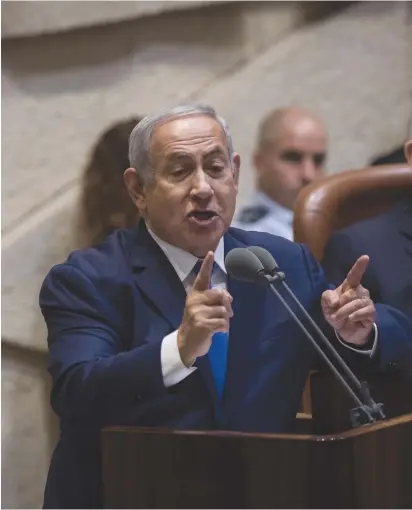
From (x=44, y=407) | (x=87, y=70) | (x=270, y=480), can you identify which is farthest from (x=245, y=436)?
(x=87, y=70)

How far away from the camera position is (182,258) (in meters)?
1.12

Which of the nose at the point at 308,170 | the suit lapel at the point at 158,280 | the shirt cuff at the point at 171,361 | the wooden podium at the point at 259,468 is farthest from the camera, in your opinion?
the nose at the point at 308,170

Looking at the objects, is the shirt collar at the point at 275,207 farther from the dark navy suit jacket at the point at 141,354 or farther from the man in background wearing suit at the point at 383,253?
the dark navy suit jacket at the point at 141,354

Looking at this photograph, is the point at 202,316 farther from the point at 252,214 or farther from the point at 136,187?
the point at 252,214

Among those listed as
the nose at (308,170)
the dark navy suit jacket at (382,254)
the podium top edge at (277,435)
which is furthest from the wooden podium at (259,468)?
the nose at (308,170)

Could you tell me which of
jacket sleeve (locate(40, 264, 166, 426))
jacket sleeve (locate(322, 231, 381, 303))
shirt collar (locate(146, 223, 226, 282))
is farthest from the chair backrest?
jacket sleeve (locate(40, 264, 166, 426))

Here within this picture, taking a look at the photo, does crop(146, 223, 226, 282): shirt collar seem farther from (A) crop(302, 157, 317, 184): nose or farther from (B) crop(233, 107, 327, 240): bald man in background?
(A) crop(302, 157, 317, 184): nose

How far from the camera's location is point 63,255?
187cm

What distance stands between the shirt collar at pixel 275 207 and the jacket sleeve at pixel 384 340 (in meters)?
0.51

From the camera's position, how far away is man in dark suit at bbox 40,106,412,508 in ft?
3.44

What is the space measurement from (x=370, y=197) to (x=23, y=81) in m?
0.78

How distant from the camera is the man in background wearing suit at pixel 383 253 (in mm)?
1353

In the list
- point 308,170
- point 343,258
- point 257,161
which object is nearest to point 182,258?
point 343,258

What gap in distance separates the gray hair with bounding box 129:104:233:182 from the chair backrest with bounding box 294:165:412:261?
389 mm
